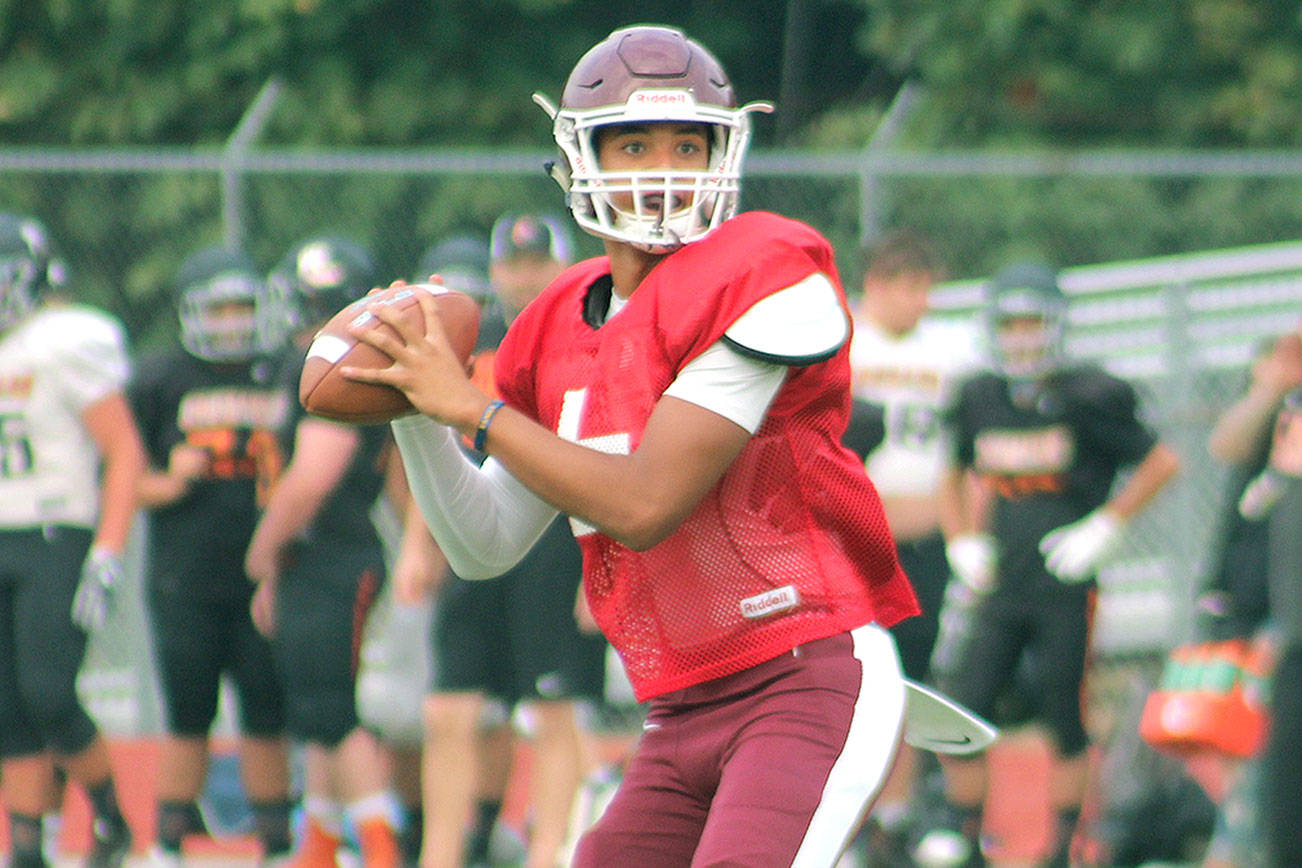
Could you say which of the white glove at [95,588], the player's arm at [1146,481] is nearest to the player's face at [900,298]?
the player's arm at [1146,481]

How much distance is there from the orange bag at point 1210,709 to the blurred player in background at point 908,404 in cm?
123

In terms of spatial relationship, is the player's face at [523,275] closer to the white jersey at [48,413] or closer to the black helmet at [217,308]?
the black helmet at [217,308]

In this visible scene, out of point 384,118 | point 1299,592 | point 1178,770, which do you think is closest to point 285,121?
point 384,118

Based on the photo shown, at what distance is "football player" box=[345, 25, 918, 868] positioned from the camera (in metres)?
2.97

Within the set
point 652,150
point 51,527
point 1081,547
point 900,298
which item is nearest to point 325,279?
point 51,527

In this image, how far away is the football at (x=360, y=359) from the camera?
2.97m

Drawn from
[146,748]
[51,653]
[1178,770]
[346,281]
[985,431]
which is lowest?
[146,748]

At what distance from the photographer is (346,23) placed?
13289mm

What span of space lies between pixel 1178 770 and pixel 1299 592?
2.41 meters

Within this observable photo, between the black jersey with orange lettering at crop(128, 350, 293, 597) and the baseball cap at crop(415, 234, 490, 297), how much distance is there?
0.73 meters

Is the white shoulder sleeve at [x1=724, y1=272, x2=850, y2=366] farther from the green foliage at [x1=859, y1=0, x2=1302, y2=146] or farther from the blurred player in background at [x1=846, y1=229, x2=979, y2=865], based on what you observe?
the green foliage at [x1=859, y1=0, x2=1302, y2=146]

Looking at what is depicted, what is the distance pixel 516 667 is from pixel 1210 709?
2261mm

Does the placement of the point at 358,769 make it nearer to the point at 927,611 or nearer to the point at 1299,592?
the point at 927,611

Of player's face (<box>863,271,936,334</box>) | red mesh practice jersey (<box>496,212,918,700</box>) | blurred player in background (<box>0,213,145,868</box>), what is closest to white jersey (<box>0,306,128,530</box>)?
blurred player in background (<box>0,213,145,868</box>)
